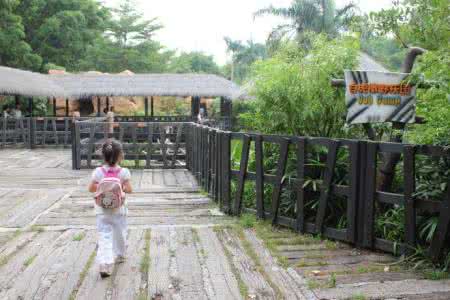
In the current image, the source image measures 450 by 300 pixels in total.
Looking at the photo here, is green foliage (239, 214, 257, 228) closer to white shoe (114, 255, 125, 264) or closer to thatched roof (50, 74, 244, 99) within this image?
white shoe (114, 255, 125, 264)

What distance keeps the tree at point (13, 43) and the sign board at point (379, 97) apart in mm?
26256

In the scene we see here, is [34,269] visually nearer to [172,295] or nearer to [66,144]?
[172,295]

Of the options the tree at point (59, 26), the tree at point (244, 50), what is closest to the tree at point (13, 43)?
the tree at point (59, 26)

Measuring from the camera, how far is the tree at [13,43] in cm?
2906

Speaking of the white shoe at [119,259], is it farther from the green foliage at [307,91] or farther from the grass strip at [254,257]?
the green foliage at [307,91]

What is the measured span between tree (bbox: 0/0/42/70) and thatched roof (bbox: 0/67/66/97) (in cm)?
527

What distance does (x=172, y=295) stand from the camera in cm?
382

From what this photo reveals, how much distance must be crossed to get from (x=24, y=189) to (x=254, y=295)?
615cm

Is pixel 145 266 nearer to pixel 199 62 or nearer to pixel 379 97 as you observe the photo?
pixel 379 97

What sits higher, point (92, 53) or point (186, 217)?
point (92, 53)

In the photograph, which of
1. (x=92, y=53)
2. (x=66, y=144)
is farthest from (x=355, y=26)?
(x=92, y=53)

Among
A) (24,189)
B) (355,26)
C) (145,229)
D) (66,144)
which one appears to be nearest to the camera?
(355,26)

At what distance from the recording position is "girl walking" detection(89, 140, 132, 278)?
13.9ft

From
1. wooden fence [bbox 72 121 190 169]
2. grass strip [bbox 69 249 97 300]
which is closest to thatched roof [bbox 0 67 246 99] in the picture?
wooden fence [bbox 72 121 190 169]
